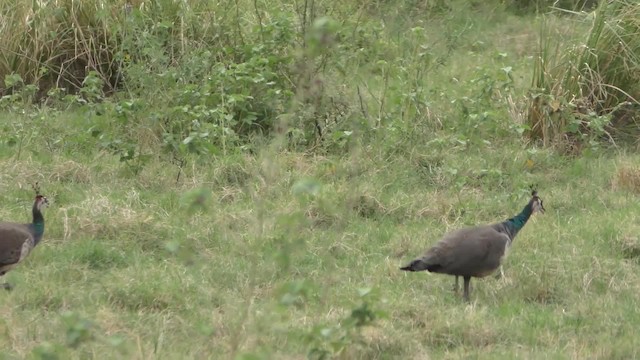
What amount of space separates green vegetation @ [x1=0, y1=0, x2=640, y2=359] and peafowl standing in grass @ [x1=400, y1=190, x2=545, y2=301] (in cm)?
20

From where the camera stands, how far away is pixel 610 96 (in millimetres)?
10875

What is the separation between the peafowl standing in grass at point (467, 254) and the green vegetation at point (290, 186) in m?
0.20

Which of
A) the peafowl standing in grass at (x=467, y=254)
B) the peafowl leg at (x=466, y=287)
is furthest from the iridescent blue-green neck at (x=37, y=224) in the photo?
the peafowl leg at (x=466, y=287)

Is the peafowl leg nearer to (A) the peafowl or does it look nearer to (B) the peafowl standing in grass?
(B) the peafowl standing in grass

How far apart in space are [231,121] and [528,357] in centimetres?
432

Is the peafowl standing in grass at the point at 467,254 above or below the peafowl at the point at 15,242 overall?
above

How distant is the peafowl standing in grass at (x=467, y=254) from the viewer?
727cm

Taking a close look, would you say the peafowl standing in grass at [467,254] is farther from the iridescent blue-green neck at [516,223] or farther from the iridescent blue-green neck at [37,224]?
the iridescent blue-green neck at [37,224]

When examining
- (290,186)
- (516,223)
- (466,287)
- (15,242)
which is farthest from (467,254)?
(15,242)

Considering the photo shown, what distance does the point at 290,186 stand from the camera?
30.7ft

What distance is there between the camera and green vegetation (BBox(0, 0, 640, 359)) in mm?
6648

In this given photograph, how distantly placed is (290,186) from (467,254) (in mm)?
2305

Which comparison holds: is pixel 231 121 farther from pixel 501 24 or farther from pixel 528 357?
pixel 501 24

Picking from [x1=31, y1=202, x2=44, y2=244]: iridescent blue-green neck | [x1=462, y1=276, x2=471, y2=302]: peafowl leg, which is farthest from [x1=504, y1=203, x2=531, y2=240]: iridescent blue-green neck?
[x1=31, y1=202, x2=44, y2=244]: iridescent blue-green neck
